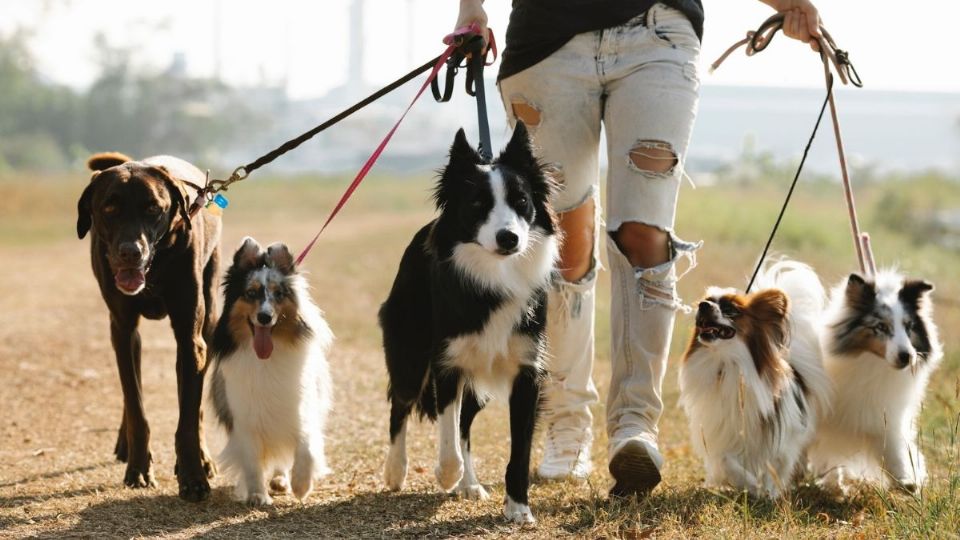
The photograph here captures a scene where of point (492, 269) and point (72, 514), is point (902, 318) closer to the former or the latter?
point (492, 269)

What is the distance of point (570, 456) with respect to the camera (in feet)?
18.9

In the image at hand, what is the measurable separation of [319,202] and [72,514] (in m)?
30.9

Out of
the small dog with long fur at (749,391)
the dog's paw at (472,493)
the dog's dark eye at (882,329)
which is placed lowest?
the dog's paw at (472,493)

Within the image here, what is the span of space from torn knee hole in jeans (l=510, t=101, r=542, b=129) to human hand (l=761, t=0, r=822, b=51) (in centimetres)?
113

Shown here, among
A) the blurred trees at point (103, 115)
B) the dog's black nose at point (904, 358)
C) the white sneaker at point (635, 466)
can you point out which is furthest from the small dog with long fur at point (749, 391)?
the blurred trees at point (103, 115)

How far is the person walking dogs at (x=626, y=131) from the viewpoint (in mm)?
5094

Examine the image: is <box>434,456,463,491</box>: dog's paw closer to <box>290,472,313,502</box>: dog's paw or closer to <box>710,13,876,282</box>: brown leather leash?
<box>290,472,313,502</box>: dog's paw

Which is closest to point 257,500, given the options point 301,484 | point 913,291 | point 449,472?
point 301,484

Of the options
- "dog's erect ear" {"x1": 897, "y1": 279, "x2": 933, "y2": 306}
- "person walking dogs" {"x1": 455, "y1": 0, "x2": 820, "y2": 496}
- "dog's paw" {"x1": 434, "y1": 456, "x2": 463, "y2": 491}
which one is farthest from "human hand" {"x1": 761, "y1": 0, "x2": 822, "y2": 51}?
"dog's paw" {"x1": 434, "y1": 456, "x2": 463, "y2": 491}

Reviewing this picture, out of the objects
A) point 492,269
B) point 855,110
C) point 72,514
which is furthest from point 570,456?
point 855,110

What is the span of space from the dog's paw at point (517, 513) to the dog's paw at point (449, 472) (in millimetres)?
344

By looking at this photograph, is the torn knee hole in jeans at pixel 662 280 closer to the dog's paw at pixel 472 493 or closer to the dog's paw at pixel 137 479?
the dog's paw at pixel 472 493

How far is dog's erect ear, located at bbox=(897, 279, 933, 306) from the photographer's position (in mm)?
5629

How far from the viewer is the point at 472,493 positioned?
17.2 ft
